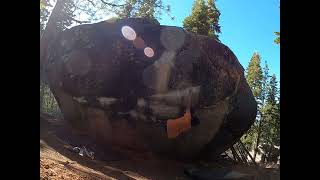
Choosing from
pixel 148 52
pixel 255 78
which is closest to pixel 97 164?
pixel 148 52

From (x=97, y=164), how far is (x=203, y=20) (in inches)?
1003

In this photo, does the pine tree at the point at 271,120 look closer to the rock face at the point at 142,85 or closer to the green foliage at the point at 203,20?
the green foliage at the point at 203,20

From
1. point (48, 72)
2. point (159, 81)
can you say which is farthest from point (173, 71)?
point (48, 72)

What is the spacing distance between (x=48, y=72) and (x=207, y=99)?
25.8ft

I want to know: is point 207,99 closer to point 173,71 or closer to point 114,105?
point 173,71

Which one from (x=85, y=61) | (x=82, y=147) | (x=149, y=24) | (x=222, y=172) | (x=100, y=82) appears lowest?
(x=222, y=172)

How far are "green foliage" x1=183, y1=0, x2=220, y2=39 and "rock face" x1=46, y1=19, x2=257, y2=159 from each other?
1801 cm

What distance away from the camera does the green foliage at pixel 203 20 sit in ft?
112

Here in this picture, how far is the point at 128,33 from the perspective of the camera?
15625mm

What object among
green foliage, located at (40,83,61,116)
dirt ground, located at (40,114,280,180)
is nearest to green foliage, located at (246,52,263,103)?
green foliage, located at (40,83,61,116)

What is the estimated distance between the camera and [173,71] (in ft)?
48.3

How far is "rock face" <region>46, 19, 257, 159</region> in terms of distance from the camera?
14.7 meters

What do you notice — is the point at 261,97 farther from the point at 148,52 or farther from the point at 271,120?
the point at 148,52
